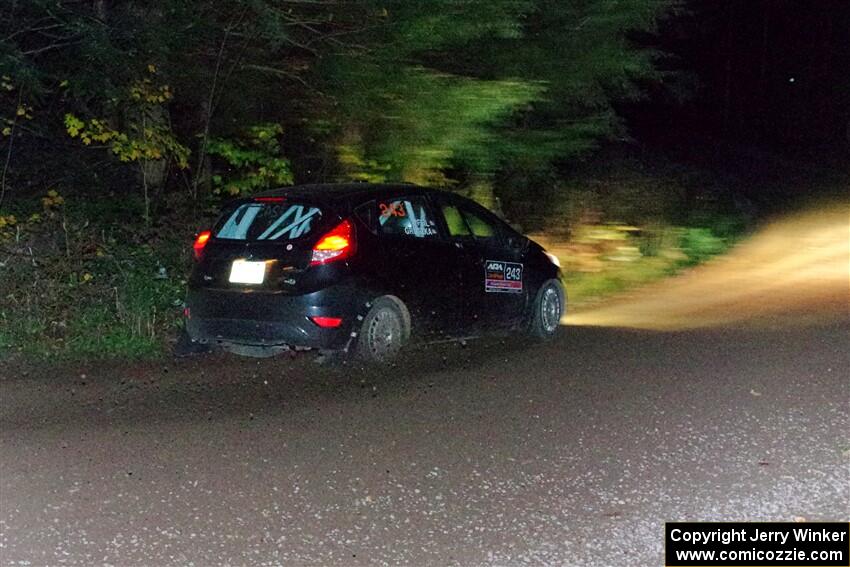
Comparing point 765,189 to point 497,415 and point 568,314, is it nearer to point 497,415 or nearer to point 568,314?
point 568,314

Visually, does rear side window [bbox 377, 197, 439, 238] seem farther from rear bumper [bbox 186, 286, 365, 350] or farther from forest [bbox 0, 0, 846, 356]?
forest [bbox 0, 0, 846, 356]

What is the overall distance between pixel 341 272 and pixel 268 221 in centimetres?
83

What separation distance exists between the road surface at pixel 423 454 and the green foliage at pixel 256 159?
14.4 ft

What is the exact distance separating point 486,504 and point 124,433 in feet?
8.89

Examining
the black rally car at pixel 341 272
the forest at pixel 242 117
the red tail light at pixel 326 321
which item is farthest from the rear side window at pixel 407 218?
the forest at pixel 242 117

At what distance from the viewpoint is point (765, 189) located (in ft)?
91.2

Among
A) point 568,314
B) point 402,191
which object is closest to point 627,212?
point 568,314

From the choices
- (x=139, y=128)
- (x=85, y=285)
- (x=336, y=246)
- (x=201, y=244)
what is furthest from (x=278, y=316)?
(x=139, y=128)

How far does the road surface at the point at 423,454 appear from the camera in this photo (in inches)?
209

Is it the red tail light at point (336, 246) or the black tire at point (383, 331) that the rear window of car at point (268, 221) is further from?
the black tire at point (383, 331)

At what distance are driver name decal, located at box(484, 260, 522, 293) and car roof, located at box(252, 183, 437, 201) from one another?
36.9 inches

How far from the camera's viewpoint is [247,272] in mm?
8773

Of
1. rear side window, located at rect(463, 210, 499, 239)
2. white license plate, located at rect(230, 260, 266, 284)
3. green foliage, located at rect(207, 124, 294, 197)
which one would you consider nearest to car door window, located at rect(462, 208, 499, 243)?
rear side window, located at rect(463, 210, 499, 239)

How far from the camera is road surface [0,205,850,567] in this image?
17.4 feet
